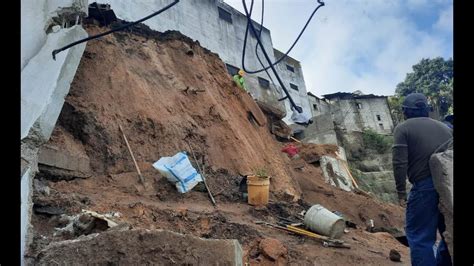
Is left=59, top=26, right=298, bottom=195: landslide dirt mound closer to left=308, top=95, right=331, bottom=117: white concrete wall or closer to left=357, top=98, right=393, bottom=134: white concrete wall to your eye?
left=308, top=95, right=331, bottom=117: white concrete wall

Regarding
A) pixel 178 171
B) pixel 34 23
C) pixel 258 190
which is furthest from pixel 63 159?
pixel 258 190

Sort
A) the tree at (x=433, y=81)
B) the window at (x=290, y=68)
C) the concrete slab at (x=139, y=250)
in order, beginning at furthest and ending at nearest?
the tree at (x=433, y=81) → the window at (x=290, y=68) → the concrete slab at (x=139, y=250)

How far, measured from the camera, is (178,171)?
7.08 m

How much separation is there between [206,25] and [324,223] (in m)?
16.8

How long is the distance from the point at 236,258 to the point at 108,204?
288cm

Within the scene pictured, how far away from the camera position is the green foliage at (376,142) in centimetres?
2523

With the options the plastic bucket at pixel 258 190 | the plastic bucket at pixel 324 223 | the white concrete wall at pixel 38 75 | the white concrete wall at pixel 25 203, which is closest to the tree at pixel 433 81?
the plastic bucket at pixel 258 190

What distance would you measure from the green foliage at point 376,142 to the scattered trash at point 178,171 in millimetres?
20665

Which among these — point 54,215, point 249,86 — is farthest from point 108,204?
point 249,86

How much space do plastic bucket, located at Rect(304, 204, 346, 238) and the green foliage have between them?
20.5 m

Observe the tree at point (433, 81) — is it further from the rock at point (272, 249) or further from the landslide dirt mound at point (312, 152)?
the rock at point (272, 249)

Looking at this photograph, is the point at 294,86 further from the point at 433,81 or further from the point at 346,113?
the point at 433,81
